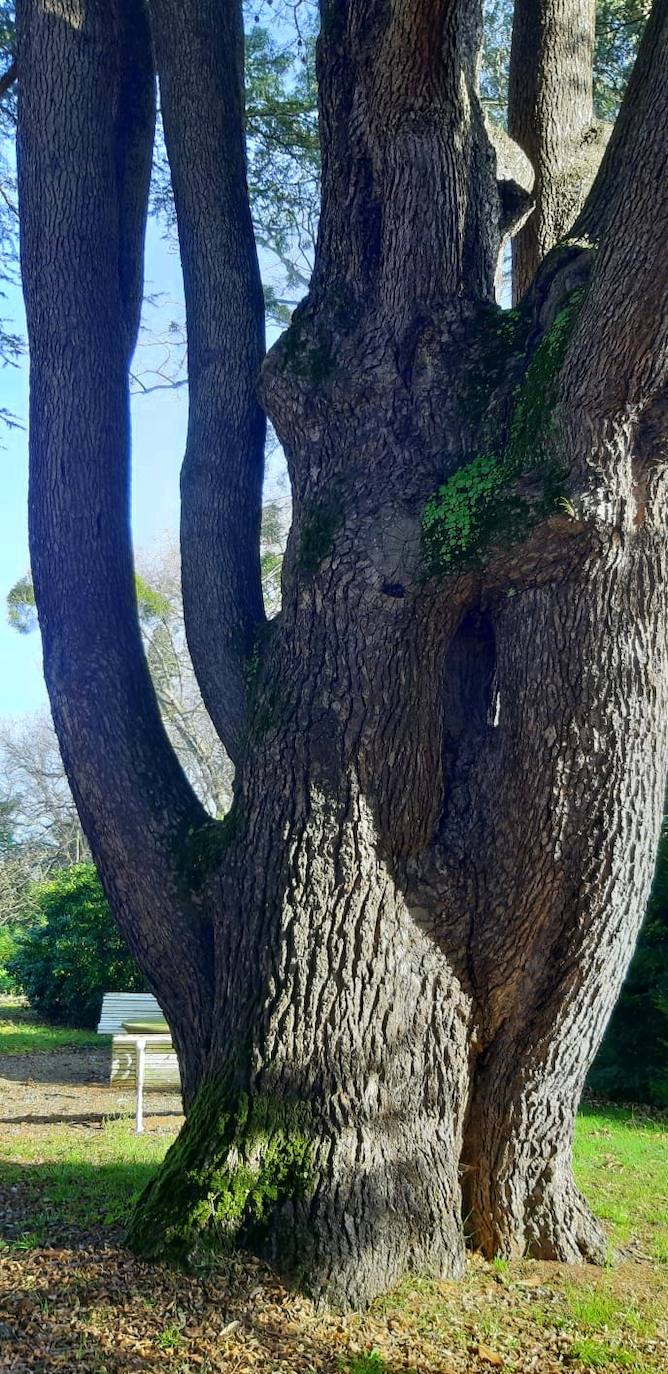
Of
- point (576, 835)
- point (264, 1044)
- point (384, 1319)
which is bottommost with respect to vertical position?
point (384, 1319)

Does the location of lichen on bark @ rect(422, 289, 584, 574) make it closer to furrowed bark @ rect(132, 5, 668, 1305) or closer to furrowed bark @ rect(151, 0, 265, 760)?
furrowed bark @ rect(132, 5, 668, 1305)

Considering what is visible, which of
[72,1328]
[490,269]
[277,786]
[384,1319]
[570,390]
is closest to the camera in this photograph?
[72,1328]

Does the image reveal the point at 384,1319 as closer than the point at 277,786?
Yes

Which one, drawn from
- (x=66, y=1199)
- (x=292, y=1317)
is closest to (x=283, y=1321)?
(x=292, y=1317)

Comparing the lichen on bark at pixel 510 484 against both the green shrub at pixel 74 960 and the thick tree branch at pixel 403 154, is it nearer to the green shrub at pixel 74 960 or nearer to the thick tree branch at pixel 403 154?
the thick tree branch at pixel 403 154

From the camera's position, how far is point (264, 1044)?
3.93 m

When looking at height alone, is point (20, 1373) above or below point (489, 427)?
below

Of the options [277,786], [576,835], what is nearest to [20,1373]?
[277,786]

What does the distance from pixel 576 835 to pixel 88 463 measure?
108 inches

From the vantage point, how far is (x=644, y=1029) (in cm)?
952

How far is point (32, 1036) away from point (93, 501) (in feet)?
33.0

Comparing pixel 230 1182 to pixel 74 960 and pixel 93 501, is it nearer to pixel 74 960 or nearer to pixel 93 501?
pixel 93 501

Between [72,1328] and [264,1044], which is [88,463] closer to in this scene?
[264,1044]

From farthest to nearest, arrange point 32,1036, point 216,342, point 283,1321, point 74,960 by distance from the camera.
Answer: point 74,960 < point 32,1036 < point 216,342 < point 283,1321
